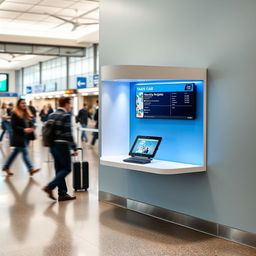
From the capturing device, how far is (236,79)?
16.3ft

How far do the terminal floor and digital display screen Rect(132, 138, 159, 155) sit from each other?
0.93 m

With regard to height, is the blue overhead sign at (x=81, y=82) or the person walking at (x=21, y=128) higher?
the blue overhead sign at (x=81, y=82)

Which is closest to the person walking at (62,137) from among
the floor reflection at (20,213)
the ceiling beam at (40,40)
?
the floor reflection at (20,213)

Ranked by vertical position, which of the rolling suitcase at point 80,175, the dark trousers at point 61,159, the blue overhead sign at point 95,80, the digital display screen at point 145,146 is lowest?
the rolling suitcase at point 80,175

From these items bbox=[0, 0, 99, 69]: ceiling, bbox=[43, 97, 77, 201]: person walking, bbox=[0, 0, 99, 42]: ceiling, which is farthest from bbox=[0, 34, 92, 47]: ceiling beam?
bbox=[43, 97, 77, 201]: person walking

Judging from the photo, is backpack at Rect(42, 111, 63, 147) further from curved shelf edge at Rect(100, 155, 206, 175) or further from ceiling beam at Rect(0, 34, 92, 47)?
ceiling beam at Rect(0, 34, 92, 47)

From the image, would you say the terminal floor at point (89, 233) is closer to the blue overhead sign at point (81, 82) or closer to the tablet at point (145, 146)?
the tablet at point (145, 146)

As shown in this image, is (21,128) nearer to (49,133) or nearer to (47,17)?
(49,133)

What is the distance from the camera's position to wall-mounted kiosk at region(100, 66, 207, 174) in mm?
5441

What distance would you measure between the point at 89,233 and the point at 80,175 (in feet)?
8.76

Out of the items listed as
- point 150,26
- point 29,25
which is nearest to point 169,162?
point 150,26

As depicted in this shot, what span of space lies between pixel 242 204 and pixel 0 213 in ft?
11.3

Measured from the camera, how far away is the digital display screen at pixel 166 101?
5.63m

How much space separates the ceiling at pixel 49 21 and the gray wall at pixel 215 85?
352 inches
